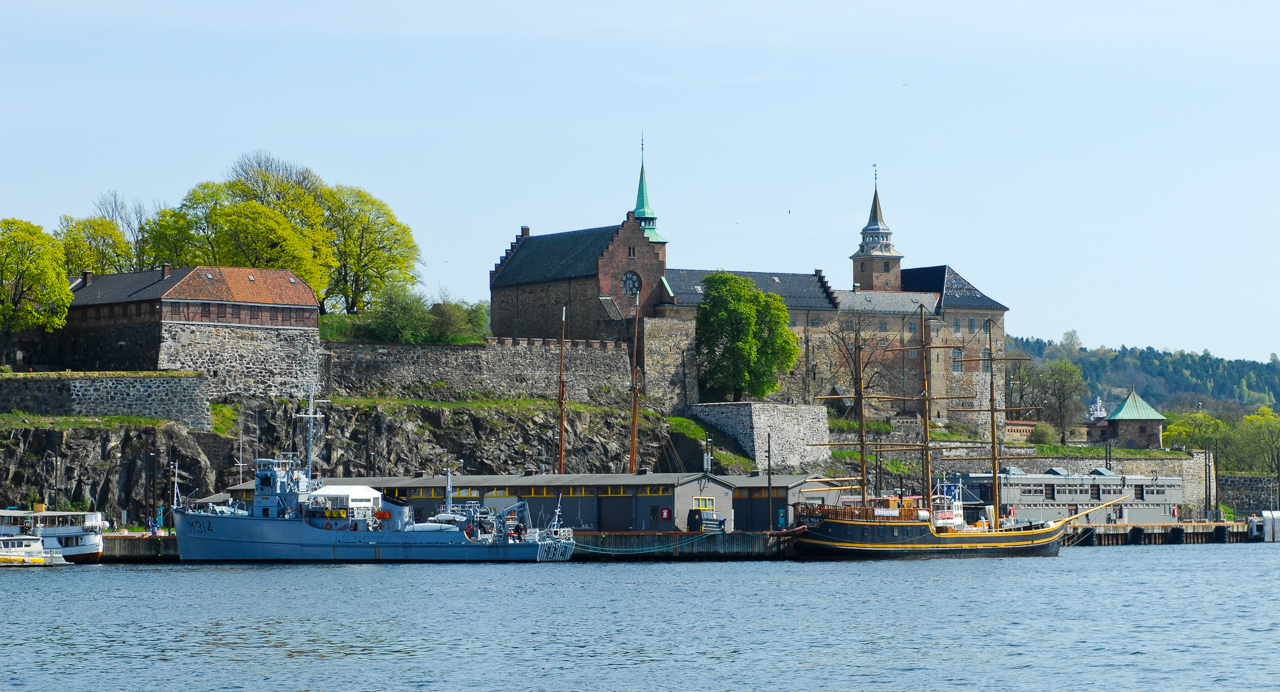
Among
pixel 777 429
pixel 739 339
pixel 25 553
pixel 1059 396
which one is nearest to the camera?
pixel 25 553

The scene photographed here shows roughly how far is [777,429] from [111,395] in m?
36.3

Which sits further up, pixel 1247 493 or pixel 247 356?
pixel 247 356

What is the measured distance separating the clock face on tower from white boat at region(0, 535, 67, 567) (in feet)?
128

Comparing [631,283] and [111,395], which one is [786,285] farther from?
[111,395]

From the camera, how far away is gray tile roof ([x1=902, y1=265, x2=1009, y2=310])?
119 meters

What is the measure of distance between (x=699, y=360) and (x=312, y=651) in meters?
56.5

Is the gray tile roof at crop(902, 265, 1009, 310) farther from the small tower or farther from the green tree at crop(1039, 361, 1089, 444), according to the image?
the green tree at crop(1039, 361, 1089, 444)

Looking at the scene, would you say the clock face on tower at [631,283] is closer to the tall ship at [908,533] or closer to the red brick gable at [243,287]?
the red brick gable at [243,287]

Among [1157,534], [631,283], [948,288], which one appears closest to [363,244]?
[631,283]

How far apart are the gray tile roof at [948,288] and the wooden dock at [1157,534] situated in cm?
2259

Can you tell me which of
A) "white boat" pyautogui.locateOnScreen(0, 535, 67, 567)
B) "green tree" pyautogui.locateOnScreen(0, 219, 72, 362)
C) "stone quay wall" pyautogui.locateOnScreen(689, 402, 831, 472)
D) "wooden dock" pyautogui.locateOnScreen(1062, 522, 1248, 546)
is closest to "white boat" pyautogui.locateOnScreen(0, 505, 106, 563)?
"white boat" pyautogui.locateOnScreen(0, 535, 67, 567)

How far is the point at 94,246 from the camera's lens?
96.5 metres

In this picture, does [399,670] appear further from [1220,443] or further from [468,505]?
[1220,443]

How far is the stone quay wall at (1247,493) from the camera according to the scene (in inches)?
4696
